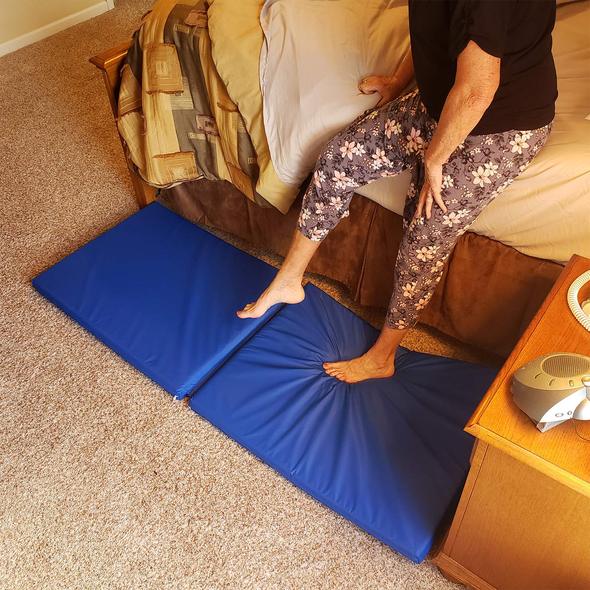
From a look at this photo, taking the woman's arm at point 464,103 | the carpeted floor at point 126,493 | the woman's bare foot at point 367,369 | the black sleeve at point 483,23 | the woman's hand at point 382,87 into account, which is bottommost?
the carpeted floor at point 126,493

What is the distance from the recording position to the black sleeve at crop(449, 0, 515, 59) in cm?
86

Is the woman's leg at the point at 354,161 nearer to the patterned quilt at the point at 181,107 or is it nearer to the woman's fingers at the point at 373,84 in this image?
the woman's fingers at the point at 373,84

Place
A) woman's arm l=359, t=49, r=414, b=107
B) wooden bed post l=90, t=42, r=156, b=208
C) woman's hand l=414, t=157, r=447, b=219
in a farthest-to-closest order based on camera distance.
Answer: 1. wooden bed post l=90, t=42, r=156, b=208
2. woman's arm l=359, t=49, r=414, b=107
3. woman's hand l=414, t=157, r=447, b=219

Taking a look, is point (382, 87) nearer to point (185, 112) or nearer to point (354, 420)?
point (185, 112)

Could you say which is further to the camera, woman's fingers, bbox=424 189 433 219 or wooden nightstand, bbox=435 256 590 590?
woman's fingers, bbox=424 189 433 219

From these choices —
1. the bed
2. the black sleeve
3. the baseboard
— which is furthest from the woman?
the baseboard

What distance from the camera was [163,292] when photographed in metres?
1.67

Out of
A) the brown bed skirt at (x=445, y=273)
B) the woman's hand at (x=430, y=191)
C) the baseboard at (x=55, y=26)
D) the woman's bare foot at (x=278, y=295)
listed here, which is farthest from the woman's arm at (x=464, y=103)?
the baseboard at (x=55, y=26)

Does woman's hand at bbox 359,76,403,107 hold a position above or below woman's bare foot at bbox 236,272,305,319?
above

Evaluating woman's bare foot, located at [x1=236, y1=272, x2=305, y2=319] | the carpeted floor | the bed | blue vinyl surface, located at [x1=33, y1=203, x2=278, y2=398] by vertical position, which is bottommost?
the carpeted floor

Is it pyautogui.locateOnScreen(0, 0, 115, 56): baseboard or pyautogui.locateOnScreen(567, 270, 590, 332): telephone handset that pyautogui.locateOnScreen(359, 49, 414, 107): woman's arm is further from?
pyautogui.locateOnScreen(0, 0, 115, 56): baseboard

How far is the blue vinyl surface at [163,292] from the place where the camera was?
150cm

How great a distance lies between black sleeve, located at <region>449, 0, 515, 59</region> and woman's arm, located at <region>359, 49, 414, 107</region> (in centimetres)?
45

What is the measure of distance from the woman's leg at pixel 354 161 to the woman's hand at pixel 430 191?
0.09 meters
